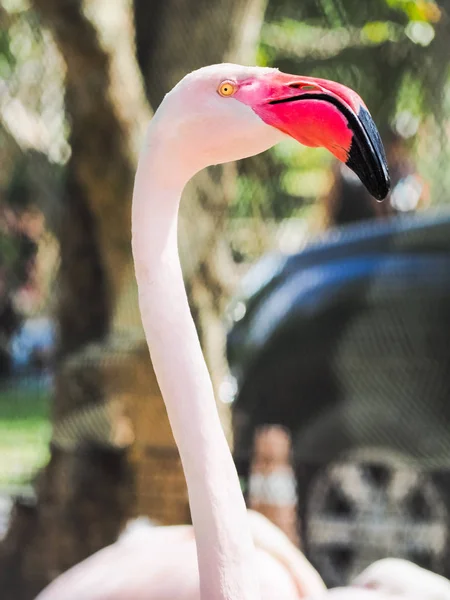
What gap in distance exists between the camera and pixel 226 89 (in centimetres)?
123

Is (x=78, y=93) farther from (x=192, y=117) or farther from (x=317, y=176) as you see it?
(x=192, y=117)

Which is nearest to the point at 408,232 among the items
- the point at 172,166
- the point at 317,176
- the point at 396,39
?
the point at 317,176

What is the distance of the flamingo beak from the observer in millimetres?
1146

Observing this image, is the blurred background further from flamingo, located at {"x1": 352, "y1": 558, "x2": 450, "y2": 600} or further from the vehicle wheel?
flamingo, located at {"x1": 352, "y1": 558, "x2": 450, "y2": 600}

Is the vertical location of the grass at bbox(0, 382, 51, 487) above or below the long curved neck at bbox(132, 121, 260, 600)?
above

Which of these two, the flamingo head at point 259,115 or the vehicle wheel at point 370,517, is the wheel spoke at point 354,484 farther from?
the flamingo head at point 259,115

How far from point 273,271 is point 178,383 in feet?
5.56

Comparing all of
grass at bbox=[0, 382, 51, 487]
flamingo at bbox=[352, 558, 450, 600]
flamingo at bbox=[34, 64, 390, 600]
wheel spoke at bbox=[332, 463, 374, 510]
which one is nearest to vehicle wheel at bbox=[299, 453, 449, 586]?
wheel spoke at bbox=[332, 463, 374, 510]

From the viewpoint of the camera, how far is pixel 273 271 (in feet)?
9.55

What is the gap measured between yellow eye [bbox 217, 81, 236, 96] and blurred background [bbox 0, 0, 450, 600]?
150cm

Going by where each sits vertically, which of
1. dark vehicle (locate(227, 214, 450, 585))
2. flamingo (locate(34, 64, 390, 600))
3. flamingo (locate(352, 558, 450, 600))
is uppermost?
dark vehicle (locate(227, 214, 450, 585))

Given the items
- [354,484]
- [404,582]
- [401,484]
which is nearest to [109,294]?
[354,484]

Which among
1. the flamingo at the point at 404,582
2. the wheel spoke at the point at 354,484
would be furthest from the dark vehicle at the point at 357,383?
the flamingo at the point at 404,582

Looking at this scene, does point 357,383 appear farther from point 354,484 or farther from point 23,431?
point 23,431
